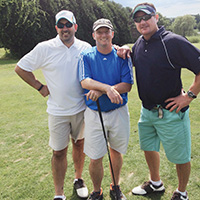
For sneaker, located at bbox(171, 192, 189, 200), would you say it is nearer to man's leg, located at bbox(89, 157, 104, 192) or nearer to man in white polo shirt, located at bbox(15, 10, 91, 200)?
man's leg, located at bbox(89, 157, 104, 192)

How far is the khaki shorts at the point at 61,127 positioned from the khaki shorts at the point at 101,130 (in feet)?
0.72

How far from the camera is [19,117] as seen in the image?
6.09 meters

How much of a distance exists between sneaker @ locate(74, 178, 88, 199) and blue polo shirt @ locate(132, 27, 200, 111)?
1.51 metres

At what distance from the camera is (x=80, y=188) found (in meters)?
3.08

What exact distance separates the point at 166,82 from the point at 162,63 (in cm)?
23

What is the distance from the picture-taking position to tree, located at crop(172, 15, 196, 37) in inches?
2997

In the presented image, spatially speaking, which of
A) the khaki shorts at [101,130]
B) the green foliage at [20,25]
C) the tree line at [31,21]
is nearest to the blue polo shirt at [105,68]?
the khaki shorts at [101,130]

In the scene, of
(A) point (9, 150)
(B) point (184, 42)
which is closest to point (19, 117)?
(A) point (9, 150)

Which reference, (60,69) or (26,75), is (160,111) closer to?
(60,69)

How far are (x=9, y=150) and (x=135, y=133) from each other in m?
2.70

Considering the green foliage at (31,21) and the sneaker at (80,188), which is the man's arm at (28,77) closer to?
the sneaker at (80,188)

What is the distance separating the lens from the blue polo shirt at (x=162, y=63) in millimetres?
2320

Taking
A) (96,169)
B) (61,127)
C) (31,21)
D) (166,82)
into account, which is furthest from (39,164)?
(31,21)

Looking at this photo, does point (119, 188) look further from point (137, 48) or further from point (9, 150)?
point (9, 150)
